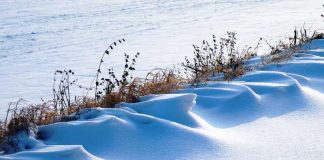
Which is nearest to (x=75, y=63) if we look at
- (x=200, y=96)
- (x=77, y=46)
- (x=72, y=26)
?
(x=77, y=46)

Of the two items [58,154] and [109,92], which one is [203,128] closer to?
[58,154]

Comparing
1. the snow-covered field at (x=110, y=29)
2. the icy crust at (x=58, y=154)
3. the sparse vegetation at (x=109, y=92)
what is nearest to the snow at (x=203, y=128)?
the icy crust at (x=58, y=154)

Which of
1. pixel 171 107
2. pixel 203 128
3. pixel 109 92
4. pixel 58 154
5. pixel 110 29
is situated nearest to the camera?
pixel 58 154

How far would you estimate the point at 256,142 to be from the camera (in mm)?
3574

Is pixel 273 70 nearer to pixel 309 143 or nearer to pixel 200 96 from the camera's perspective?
pixel 200 96

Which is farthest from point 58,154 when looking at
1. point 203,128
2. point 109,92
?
point 109,92

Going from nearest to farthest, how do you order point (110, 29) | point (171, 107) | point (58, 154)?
point (58, 154)
point (171, 107)
point (110, 29)

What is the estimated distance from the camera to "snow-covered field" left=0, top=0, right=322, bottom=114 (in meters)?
9.77

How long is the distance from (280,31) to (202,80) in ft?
26.2

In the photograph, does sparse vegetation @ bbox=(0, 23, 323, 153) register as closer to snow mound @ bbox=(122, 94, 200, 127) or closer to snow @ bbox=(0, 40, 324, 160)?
snow @ bbox=(0, 40, 324, 160)

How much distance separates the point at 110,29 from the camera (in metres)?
14.4

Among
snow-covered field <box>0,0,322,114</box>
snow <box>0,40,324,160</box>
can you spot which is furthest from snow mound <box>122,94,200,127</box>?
snow-covered field <box>0,0,322,114</box>

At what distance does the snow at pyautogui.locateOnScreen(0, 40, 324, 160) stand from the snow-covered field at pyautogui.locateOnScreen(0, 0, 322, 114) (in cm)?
A: 319

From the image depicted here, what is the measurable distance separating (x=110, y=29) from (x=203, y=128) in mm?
10915
